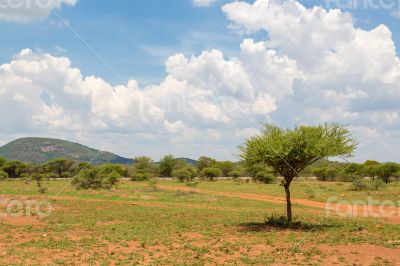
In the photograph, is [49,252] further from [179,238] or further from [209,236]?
[209,236]

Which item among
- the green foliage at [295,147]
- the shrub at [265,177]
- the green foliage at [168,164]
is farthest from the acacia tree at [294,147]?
the green foliage at [168,164]

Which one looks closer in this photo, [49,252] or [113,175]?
[49,252]

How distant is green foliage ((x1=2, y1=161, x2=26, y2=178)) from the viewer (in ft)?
364

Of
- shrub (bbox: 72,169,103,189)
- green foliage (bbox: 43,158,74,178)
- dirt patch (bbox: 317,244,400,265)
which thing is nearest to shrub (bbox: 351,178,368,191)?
shrub (bbox: 72,169,103,189)

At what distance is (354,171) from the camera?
92.4 meters

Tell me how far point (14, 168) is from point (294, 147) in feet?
354

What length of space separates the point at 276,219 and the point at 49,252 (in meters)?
12.3

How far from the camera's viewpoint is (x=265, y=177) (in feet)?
252

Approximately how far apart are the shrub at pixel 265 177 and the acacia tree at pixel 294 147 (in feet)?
177

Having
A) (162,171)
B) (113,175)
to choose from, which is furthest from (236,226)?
(162,171)

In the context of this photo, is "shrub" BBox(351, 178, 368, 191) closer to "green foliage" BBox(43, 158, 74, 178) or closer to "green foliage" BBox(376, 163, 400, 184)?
"green foliage" BBox(376, 163, 400, 184)

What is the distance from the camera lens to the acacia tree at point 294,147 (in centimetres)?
2130

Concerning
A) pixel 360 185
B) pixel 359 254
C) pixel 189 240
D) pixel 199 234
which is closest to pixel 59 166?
pixel 360 185

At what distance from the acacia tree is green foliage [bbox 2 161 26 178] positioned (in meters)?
102
